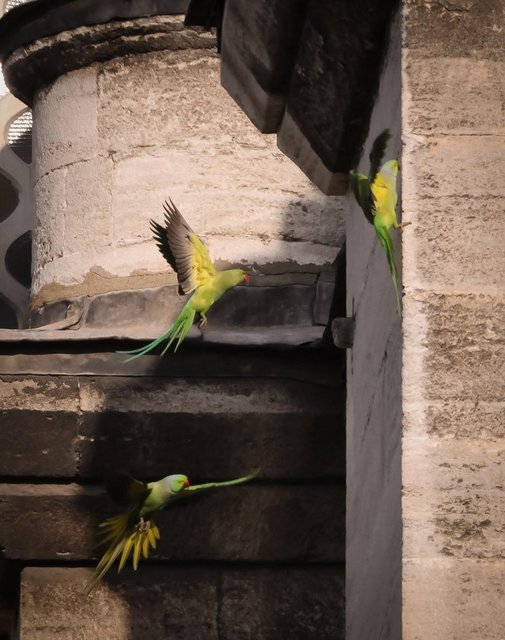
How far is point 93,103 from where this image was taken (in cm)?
602

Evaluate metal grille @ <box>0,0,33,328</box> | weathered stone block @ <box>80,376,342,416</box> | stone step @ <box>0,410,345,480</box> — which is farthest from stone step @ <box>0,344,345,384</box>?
metal grille @ <box>0,0,33,328</box>

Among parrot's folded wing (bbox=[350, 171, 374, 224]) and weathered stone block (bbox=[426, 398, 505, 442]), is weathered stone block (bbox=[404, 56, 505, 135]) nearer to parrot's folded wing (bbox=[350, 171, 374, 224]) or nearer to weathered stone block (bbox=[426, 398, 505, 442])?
parrot's folded wing (bbox=[350, 171, 374, 224])

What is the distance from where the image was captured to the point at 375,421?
331cm

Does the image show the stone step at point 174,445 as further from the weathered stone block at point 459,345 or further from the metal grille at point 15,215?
the weathered stone block at point 459,345

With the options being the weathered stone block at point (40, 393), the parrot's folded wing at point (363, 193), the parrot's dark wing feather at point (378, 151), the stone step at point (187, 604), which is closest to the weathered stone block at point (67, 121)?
the weathered stone block at point (40, 393)

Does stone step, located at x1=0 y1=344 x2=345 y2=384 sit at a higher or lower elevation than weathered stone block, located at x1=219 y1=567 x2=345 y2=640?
higher

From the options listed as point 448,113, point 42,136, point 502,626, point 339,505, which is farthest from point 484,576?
point 42,136

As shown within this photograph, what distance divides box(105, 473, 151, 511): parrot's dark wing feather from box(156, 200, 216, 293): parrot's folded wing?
0.59 meters

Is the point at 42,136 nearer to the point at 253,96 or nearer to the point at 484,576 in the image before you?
the point at 253,96

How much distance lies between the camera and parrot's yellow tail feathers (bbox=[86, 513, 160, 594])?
505cm

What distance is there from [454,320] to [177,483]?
2.09m

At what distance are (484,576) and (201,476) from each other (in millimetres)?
2494

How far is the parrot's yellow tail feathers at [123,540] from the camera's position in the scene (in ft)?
16.6

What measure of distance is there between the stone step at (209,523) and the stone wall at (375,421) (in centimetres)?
139
